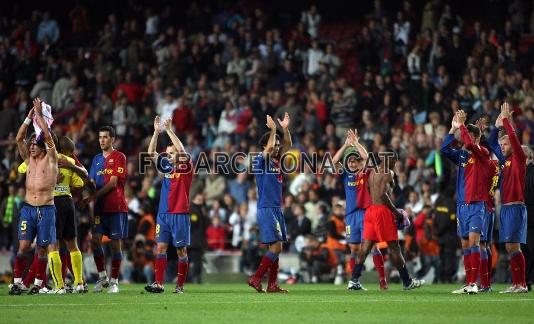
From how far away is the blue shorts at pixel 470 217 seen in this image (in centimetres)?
1622

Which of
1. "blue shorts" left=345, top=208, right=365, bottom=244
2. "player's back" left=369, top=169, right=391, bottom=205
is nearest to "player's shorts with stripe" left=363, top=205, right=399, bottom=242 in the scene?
"player's back" left=369, top=169, right=391, bottom=205

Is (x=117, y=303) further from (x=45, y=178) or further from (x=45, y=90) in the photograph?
(x=45, y=90)

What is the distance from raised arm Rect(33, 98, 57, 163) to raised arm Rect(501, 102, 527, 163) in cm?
684

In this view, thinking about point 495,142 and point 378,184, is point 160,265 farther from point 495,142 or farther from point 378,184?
point 495,142

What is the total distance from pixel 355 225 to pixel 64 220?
543cm

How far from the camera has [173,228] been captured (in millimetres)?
17156

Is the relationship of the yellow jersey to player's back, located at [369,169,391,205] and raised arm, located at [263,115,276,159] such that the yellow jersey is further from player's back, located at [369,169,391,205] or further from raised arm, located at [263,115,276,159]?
player's back, located at [369,169,391,205]

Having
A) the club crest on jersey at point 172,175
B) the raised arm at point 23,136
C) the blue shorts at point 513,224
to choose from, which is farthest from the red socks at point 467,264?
the raised arm at point 23,136

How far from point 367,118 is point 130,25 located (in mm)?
10683

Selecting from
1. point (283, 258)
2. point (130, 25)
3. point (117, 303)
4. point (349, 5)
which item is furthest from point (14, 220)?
point (349, 5)

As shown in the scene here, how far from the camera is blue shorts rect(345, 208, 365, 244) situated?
764 inches

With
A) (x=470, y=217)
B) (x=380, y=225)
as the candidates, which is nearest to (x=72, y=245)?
(x=380, y=225)

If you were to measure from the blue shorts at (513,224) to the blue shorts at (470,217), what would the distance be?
48 cm

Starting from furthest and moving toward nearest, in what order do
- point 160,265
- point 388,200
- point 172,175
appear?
point 388,200, point 172,175, point 160,265
